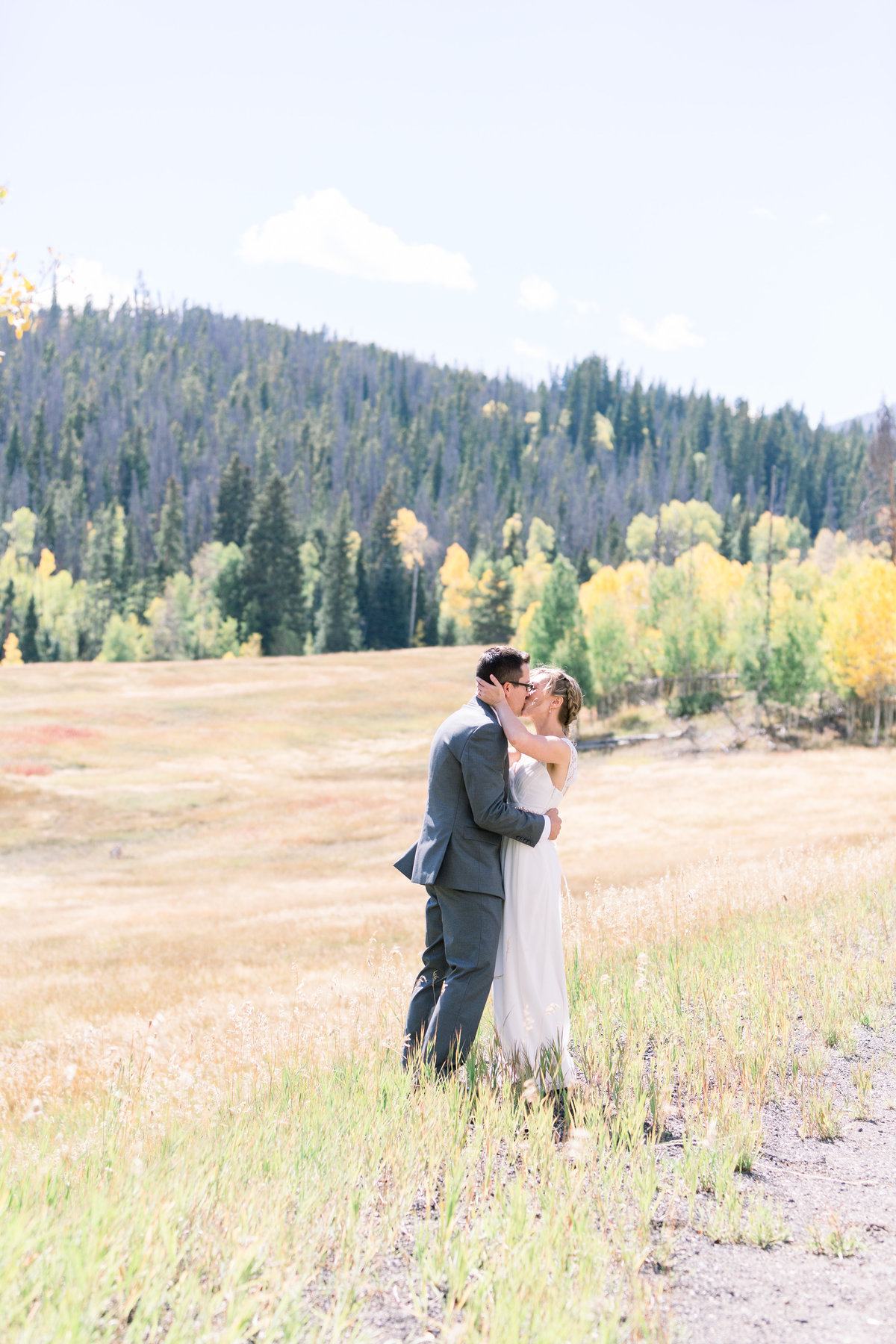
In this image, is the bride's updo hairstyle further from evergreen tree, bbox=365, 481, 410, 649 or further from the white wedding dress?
evergreen tree, bbox=365, 481, 410, 649

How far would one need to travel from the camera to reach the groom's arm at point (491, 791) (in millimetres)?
4801

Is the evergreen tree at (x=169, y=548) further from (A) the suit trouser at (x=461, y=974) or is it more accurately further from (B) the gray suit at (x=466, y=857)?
(A) the suit trouser at (x=461, y=974)

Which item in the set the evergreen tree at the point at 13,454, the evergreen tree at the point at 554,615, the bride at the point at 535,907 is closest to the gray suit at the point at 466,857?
the bride at the point at 535,907

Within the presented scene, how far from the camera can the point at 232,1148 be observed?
3779mm

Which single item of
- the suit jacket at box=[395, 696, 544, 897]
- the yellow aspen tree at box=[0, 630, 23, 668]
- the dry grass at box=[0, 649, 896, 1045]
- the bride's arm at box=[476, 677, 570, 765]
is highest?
the bride's arm at box=[476, 677, 570, 765]

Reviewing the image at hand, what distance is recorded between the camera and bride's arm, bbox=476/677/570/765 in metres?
4.91

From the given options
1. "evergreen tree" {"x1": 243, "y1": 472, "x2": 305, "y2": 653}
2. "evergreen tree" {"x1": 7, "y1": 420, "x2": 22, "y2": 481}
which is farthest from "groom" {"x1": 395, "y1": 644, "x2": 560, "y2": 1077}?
"evergreen tree" {"x1": 7, "y1": 420, "x2": 22, "y2": 481}

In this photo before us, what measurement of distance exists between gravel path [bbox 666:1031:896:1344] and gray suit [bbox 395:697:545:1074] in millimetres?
1574

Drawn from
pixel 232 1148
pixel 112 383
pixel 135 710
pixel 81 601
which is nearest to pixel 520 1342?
pixel 232 1148

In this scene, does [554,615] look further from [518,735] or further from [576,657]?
[518,735]

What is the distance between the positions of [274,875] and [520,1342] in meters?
24.3

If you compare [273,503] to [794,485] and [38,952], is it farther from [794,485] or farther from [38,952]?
[794,485]

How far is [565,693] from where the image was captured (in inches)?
203

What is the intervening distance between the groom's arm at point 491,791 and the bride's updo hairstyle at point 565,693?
47 cm
